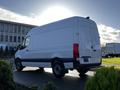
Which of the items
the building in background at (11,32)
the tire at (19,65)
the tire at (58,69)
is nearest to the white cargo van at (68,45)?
the tire at (58,69)

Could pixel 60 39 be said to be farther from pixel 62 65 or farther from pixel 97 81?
pixel 97 81

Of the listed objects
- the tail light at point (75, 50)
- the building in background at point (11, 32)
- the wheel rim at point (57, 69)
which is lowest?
the wheel rim at point (57, 69)

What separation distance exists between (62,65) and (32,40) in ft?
12.4

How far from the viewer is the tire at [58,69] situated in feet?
49.0

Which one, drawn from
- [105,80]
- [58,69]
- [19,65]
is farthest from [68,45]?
[105,80]

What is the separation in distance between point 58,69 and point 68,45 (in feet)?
5.09

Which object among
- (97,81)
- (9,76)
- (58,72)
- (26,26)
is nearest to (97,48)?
(58,72)

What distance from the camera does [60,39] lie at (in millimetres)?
15164

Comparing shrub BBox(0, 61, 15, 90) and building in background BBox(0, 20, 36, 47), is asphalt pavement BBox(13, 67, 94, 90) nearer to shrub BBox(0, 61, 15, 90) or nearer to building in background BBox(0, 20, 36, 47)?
shrub BBox(0, 61, 15, 90)

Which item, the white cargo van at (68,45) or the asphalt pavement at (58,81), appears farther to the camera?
the white cargo van at (68,45)

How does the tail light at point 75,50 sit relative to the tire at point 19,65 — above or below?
above

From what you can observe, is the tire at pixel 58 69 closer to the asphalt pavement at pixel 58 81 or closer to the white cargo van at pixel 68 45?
the white cargo van at pixel 68 45

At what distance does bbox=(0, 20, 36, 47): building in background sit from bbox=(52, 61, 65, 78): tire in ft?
274

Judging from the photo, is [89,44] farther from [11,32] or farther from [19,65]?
[11,32]
